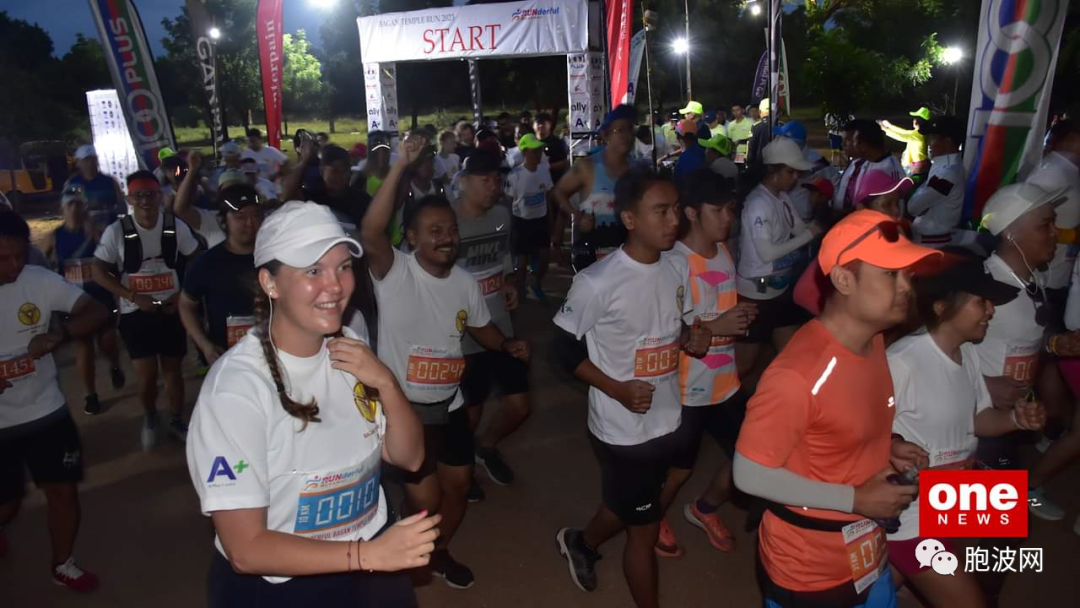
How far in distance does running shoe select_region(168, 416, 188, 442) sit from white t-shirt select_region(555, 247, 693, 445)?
4.27 meters

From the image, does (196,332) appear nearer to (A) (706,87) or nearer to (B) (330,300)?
(B) (330,300)

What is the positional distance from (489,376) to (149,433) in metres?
3.12

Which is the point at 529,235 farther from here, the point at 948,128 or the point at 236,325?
the point at 236,325

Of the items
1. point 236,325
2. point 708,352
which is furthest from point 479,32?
point 708,352

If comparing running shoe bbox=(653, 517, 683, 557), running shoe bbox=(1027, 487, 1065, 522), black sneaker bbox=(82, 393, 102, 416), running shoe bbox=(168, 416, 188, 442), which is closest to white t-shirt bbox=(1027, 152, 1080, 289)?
running shoe bbox=(1027, 487, 1065, 522)

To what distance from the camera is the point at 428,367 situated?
4.01 m

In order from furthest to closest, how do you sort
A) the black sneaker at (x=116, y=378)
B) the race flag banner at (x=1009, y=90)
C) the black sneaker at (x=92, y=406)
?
1. the black sneaker at (x=116, y=378)
2. the black sneaker at (x=92, y=406)
3. the race flag banner at (x=1009, y=90)

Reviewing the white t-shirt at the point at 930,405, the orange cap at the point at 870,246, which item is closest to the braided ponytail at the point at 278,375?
the orange cap at the point at 870,246

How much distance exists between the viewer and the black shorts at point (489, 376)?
513 cm

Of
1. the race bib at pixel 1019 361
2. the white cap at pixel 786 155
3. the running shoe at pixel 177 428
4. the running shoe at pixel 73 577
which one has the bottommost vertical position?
the running shoe at pixel 73 577

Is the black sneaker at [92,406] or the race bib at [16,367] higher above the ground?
the race bib at [16,367]

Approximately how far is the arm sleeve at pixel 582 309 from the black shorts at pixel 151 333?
13.1 feet

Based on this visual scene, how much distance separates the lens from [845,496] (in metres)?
2.36

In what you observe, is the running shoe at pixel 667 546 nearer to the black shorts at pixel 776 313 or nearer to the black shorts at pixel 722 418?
the black shorts at pixel 722 418
